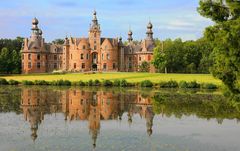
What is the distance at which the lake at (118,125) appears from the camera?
18.9m

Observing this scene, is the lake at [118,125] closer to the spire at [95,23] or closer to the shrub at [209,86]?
the shrub at [209,86]

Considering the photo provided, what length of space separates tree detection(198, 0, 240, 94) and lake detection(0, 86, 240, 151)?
364 cm

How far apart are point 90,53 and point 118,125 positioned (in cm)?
6911

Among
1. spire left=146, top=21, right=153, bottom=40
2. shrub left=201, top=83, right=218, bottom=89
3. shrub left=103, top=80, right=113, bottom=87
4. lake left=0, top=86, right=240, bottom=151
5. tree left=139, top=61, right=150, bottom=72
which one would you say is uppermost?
spire left=146, top=21, right=153, bottom=40

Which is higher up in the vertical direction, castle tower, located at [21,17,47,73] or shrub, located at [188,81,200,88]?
castle tower, located at [21,17,47,73]

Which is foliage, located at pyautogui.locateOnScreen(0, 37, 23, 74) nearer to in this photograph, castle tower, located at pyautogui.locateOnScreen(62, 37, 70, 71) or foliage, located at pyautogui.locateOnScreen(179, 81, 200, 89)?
castle tower, located at pyautogui.locateOnScreen(62, 37, 70, 71)

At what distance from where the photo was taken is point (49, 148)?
17906mm

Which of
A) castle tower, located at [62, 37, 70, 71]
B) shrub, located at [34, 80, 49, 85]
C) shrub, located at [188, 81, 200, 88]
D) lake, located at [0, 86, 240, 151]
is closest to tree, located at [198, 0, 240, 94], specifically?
lake, located at [0, 86, 240, 151]

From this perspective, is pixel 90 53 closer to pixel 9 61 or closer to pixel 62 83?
pixel 9 61

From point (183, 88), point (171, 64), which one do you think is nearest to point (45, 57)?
point (171, 64)

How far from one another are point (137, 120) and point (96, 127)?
4108 mm

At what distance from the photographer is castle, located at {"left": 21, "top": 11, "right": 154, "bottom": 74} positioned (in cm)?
9294

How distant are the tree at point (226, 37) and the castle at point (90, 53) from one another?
75.1 meters

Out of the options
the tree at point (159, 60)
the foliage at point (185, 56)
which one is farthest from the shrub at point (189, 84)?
the foliage at point (185, 56)
